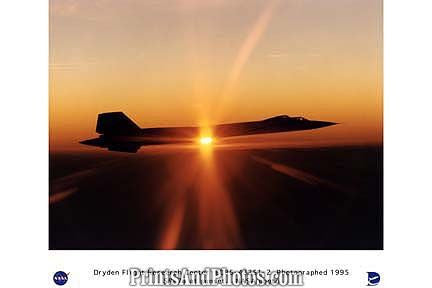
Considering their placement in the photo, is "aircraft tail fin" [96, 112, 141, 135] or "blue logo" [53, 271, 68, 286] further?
"aircraft tail fin" [96, 112, 141, 135]

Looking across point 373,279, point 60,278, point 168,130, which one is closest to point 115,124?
point 168,130

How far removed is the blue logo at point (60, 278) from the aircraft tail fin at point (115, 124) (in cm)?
112

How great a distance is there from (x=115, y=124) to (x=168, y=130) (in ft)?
1.38

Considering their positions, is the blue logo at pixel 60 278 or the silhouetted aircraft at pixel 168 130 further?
the silhouetted aircraft at pixel 168 130

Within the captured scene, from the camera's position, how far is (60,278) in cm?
419

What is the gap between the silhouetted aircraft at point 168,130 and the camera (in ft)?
14.1

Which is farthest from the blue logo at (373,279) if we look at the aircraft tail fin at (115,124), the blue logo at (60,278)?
the blue logo at (60,278)

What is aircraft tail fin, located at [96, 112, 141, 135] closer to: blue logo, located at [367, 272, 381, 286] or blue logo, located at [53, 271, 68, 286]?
blue logo, located at [53, 271, 68, 286]

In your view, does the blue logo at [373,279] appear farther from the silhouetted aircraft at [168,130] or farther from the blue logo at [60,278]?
the blue logo at [60,278]

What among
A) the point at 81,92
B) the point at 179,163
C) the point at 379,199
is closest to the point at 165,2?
the point at 81,92

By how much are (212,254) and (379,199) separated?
4.39 ft

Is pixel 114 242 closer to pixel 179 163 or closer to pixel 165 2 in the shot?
pixel 179 163

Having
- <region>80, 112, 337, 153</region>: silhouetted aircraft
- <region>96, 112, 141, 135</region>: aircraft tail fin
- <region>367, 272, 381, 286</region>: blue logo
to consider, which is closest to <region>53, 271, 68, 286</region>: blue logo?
<region>80, 112, 337, 153</region>: silhouetted aircraft

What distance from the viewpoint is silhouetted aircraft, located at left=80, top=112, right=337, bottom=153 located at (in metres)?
4.30
